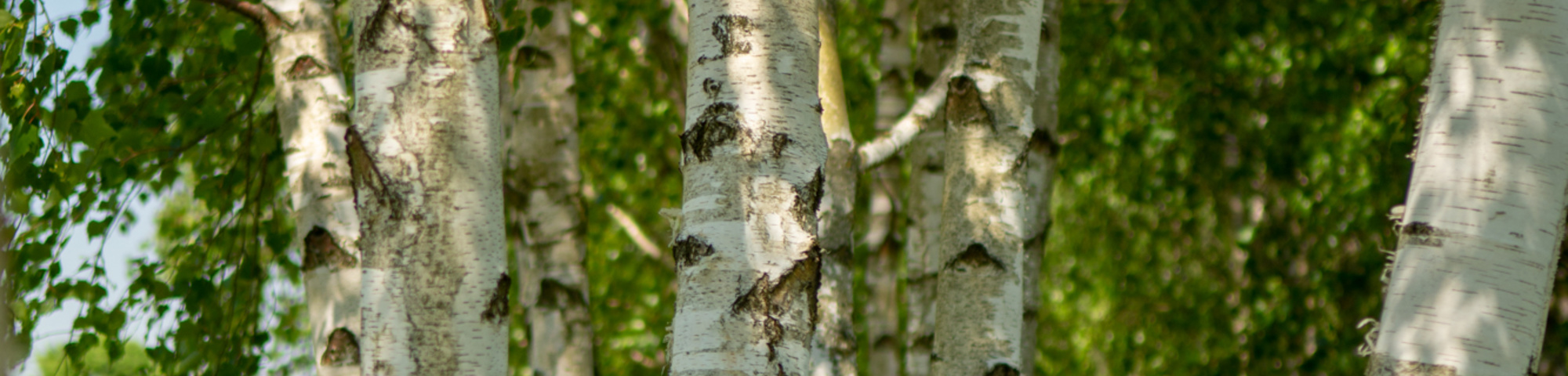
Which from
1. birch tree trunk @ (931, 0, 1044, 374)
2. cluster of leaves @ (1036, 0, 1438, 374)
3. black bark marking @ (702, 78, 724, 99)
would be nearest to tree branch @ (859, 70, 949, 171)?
birch tree trunk @ (931, 0, 1044, 374)

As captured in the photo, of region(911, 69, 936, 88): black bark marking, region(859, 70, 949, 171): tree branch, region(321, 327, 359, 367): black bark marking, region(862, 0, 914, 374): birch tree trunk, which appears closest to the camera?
region(321, 327, 359, 367): black bark marking

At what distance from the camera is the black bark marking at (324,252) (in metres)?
2.82

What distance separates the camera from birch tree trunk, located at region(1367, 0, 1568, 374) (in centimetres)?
181

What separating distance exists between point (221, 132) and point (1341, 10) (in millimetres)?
5855

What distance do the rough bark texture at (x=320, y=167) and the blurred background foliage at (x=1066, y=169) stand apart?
1.35 feet

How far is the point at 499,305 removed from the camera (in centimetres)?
207

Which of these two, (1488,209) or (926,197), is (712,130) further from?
(926,197)

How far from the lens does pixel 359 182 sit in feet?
6.51

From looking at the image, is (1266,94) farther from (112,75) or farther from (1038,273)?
(112,75)

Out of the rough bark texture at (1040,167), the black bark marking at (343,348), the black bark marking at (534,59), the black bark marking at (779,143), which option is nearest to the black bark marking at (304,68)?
the black bark marking at (343,348)

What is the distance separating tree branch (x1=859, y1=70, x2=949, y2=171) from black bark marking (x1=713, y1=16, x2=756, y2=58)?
4.38ft

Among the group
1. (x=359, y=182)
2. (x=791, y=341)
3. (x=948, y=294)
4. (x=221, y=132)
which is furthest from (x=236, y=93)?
(x=791, y=341)

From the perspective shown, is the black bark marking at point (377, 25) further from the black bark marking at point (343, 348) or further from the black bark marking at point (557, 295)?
the black bark marking at point (557, 295)

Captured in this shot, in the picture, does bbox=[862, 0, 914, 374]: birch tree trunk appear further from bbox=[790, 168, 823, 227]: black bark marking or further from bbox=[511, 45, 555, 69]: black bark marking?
bbox=[790, 168, 823, 227]: black bark marking
